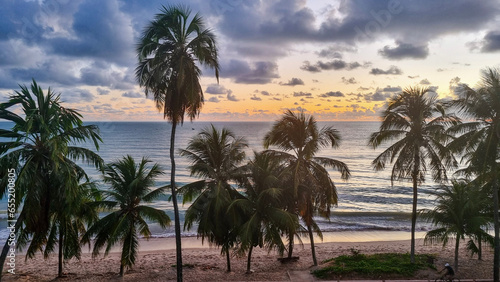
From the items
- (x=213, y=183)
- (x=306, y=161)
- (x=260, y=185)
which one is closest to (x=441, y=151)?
(x=306, y=161)

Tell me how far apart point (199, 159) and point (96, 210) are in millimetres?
5573

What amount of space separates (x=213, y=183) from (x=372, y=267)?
27.2ft

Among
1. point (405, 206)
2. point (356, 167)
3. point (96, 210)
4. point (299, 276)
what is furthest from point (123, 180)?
point (356, 167)

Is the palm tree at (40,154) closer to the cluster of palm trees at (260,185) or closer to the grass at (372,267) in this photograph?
the cluster of palm trees at (260,185)

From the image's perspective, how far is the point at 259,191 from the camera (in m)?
15.4

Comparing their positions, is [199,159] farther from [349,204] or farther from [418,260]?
[349,204]

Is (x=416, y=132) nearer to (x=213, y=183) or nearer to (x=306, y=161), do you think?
(x=306, y=161)

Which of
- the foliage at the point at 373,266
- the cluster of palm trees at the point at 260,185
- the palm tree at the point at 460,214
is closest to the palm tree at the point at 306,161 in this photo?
the cluster of palm trees at the point at 260,185

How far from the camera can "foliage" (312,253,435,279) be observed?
1470cm

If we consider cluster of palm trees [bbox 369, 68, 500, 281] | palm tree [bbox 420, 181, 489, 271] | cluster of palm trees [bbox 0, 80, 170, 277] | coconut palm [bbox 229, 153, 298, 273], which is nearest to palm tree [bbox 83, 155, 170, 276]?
cluster of palm trees [bbox 0, 80, 170, 277]

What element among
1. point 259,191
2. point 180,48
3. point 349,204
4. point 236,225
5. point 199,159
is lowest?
point 349,204

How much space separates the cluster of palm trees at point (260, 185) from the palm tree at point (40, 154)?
488 cm

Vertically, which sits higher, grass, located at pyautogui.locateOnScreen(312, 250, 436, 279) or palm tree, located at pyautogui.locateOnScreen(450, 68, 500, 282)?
palm tree, located at pyautogui.locateOnScreen(450, 68, 500, 282)

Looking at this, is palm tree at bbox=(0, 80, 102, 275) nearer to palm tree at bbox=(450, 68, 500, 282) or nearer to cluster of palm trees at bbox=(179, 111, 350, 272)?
cluster of palm trees at bbox=(179, 111, 350, 272)
